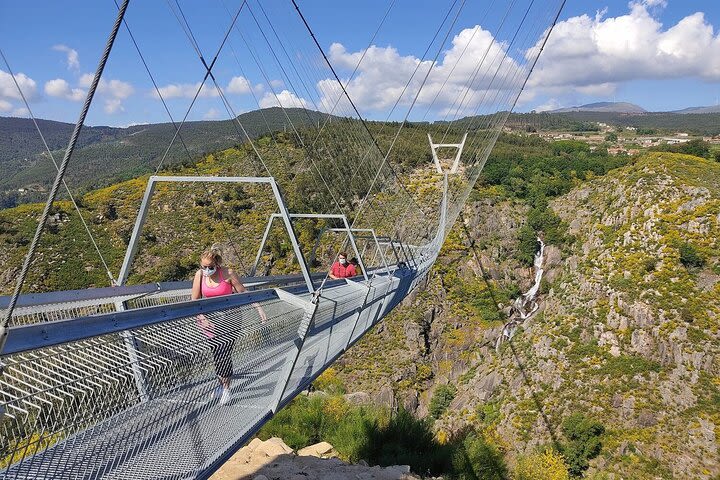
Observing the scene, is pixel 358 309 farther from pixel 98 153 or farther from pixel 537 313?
pixel 98 153

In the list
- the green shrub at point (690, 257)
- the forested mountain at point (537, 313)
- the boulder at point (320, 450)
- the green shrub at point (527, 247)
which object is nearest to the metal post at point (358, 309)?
the boulder at point (320, 450)

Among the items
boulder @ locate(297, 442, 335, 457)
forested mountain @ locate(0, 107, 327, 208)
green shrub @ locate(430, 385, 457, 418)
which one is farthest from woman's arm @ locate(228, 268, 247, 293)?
forested mountain @ locate(0, 107, 327, 208)

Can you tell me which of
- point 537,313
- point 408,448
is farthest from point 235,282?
point 537,313

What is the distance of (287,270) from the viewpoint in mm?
22969

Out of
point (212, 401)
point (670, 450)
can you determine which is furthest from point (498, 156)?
point (212, 401)

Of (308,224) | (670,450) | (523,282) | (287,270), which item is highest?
(308,224)

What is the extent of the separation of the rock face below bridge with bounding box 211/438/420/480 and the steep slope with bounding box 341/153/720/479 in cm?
1215

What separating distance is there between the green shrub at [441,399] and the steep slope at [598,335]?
169mm

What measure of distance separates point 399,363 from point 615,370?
8.03 meters

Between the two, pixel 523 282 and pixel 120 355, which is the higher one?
pixel 120 355

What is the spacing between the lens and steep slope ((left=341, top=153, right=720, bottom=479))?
1545 cm

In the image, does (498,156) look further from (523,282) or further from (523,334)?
(523,334)

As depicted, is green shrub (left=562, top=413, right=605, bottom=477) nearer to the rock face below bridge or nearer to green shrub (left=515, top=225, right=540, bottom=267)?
green shrub (left=515, top=225, right=540, bottom=267)

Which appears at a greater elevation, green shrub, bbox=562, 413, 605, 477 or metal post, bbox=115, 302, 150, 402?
metal post, bbox=115, 302, 150, 402
